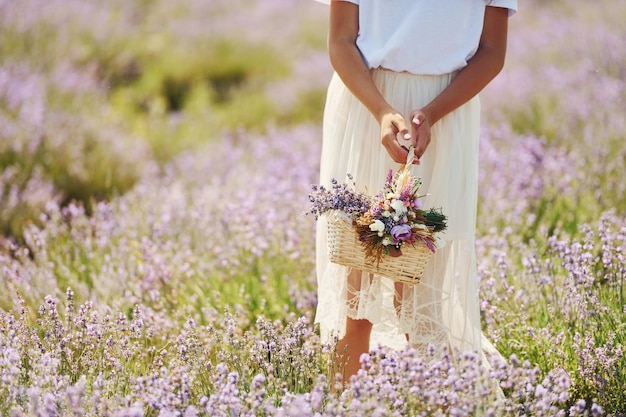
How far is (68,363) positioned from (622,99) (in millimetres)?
3854

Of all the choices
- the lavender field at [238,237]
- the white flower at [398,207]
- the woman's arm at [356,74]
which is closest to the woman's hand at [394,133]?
the woman's arm at [356,74]

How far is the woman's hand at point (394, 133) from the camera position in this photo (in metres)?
2.08

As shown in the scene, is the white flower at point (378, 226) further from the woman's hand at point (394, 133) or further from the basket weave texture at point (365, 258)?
the woman's hand at point (394, 133)

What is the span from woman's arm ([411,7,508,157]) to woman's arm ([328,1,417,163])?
0.05 meters

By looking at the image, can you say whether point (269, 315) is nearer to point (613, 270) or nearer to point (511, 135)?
point (613, 270)

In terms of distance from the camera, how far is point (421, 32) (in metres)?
2.18

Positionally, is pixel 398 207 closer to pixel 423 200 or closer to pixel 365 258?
pixel 365 258

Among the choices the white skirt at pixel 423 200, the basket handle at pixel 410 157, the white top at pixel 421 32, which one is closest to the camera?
the basket handle at pixel 410 157

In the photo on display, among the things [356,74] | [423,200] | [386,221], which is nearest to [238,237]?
[423,200]

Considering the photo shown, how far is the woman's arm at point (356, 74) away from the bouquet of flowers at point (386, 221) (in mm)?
97

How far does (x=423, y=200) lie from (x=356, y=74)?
0.46 meters

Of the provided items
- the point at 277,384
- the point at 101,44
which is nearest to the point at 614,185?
the point at 277,384

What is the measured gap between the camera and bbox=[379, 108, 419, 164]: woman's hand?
6.82 feet

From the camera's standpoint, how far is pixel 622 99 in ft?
15.4
